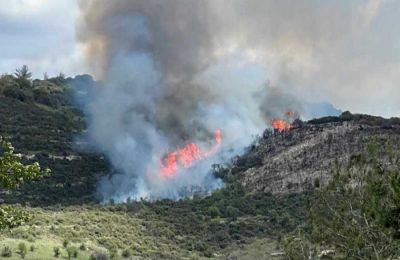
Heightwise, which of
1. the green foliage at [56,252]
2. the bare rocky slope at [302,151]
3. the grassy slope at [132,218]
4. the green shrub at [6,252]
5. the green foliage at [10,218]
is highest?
the bare rocky slope at [302,151]

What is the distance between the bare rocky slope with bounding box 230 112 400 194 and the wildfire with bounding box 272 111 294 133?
5.15ft

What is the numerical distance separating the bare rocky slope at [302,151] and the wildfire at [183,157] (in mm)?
10210

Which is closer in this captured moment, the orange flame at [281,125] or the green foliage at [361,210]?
the green foliage at [361,210]

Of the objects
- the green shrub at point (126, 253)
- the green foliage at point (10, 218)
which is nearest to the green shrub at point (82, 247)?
Answer: the green shrub at point (126, 253)

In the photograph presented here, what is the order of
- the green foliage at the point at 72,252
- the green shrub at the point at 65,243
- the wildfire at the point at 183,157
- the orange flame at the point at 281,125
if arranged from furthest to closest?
the wildfire at the point at 183,157 → the orange flame at the point at 281,125 → the green shrub at the point at 65,243 → the green foliage at the point at 72,252

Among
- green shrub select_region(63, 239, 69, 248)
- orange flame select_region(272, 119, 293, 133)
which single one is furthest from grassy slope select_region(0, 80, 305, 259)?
orange flame select_region(272, 119, 293, 133)

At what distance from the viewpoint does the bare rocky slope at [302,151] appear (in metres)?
97.9

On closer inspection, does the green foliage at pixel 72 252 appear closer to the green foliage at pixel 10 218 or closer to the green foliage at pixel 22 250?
the green foliage at pixel 22 250

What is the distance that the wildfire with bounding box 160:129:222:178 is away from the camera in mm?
128913

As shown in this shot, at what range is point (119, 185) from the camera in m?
123

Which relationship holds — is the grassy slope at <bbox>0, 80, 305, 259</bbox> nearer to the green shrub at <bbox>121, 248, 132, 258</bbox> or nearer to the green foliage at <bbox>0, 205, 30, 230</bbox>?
the green shrub at <bbox>121, 248, 132, 258</bbox>

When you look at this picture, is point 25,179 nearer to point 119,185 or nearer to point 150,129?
point 119,185

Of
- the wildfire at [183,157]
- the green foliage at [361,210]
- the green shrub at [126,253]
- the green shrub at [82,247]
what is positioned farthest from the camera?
the wildfire at [183,157]

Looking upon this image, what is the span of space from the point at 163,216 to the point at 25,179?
7491cm
